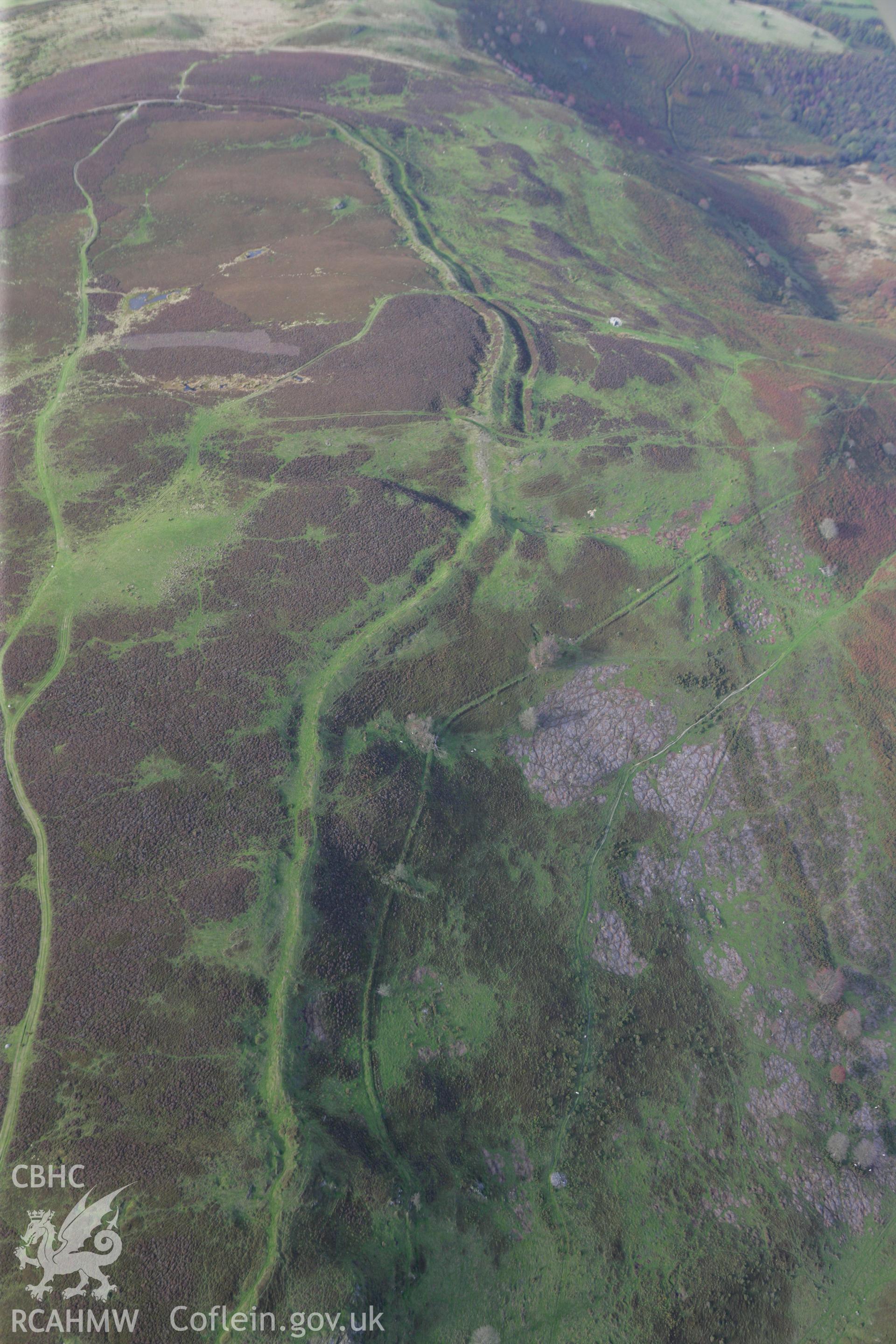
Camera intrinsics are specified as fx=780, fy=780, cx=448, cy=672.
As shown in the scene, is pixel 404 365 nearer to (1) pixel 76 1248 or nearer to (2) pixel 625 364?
(2) pixel 625 364

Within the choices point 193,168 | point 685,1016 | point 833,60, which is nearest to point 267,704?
point 685,1016

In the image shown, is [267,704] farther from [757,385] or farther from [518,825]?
[757,385]

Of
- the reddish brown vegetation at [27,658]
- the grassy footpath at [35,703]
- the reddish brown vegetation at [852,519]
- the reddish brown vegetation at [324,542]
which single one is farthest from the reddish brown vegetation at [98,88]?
the reddish brown vegetation at [852,519]

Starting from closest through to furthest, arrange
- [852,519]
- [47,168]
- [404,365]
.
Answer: [852,519]
[404,365]
[47,168]

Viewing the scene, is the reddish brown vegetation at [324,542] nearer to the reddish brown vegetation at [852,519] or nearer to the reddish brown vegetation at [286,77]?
the reddish brown vegetation at [852,519]

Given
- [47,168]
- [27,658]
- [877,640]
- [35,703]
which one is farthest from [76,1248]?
[47,168]

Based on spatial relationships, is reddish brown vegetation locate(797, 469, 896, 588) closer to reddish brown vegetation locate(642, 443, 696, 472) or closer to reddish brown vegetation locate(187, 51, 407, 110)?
reddish brown vegetation locate(642, 443, 696, 472)

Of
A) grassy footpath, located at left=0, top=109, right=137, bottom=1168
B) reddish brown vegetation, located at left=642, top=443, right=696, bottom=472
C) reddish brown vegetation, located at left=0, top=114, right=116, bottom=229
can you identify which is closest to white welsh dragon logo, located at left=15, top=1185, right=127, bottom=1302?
grassy footpath, located at left=0, top=109, right=137, bottom=1168

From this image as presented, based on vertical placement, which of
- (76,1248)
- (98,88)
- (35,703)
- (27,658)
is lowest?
(76,1248)

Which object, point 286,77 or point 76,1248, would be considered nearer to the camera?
point 76,1248
